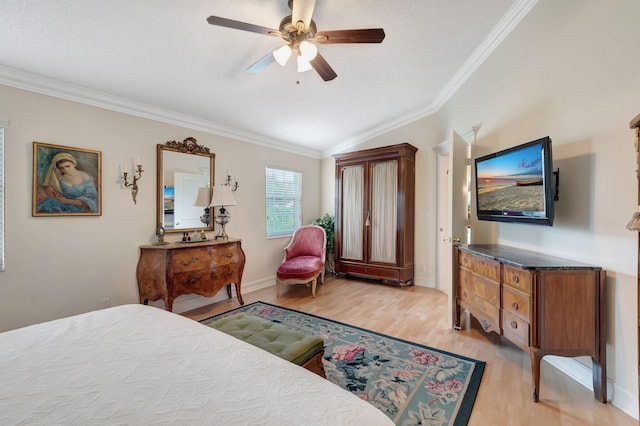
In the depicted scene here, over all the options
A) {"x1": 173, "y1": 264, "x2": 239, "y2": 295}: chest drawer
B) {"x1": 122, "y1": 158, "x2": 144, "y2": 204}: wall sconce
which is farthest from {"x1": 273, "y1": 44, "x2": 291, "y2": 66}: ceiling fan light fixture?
{"x1": 173, "y1": 264, "x2": 239, "y2": 295}: chest drawer

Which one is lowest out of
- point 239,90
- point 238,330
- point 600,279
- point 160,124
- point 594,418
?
point 594,418

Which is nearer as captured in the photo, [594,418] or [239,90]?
[594,418]

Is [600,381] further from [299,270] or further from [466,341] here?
[299,270]

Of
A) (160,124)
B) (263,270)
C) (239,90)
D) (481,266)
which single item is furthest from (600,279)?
(160,124)

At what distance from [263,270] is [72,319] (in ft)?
10.1

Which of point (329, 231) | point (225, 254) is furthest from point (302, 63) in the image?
Result: point (329, 231)

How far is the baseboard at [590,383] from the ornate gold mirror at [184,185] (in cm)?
390

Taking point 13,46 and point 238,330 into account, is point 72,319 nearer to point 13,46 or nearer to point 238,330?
point 238,330

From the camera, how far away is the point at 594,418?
5.24 feet

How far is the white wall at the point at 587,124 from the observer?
1645mm

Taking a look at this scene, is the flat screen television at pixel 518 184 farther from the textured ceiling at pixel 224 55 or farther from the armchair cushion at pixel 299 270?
the armchair cushion at pixel 299 270

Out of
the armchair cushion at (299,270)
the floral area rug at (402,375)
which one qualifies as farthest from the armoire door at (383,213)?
the floral area rug at (402,375)

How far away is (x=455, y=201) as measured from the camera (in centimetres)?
287

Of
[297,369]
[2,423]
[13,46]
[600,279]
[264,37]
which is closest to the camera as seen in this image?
[2,423]
